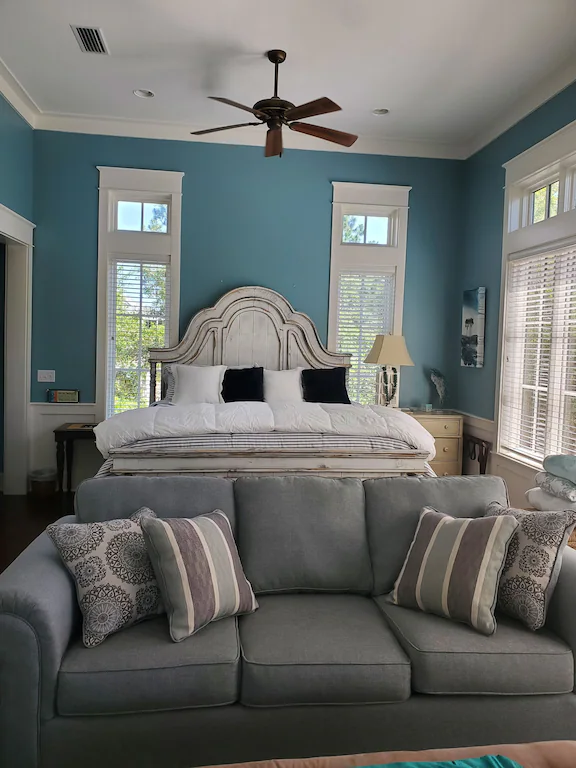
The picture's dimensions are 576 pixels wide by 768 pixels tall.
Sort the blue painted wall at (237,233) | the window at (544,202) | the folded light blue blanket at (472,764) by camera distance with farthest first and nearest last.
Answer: the blue painted wall at (237,233) → the window at (544,202) → the folded light blue blanket at (472,764)

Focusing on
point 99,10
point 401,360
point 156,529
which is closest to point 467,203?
point 401,360

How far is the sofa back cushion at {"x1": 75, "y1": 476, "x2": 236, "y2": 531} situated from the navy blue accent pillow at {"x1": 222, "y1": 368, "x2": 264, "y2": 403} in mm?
2534

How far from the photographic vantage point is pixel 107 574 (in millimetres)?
1930

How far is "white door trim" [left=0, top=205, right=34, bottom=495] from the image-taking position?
5188 mm

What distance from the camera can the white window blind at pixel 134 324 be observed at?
544cm

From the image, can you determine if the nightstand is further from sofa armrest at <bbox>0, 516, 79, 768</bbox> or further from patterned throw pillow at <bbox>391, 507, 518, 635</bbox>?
sofa armrest at <bbox>0, 516, 79, 768</bbox>

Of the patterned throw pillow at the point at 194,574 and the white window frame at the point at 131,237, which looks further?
the white window frame at the point at 131,237

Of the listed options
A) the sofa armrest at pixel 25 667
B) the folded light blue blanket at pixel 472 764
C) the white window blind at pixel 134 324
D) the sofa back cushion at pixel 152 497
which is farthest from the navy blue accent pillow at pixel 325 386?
the folded light blue blanket at pixel 472 764

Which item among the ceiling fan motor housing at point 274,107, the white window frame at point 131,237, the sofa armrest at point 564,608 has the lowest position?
the sofa armrest at point 564,608

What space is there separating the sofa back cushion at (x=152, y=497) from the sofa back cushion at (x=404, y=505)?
→ 600 millimetres

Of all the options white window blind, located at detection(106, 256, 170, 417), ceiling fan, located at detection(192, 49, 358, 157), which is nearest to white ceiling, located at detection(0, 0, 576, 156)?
ceiling fan, located at detection(192, 49, 358, 157)

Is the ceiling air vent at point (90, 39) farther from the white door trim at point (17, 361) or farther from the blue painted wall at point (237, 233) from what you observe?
the white door trim at point (17, 361)

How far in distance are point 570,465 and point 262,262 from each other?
11.0 ft

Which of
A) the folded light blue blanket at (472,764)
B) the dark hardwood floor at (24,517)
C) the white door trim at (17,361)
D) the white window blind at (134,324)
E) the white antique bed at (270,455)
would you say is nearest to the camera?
the folded light blue blanket at (472,764)
